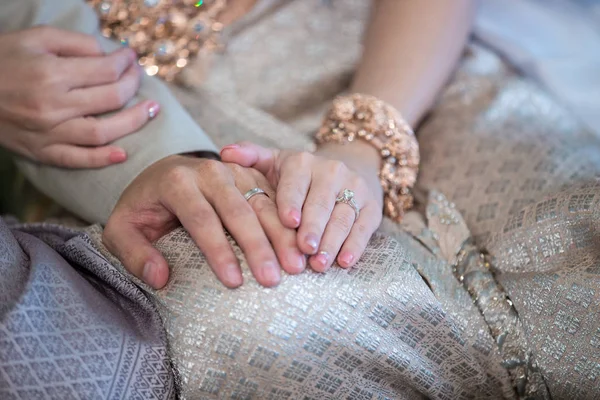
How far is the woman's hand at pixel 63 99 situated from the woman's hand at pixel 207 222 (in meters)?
0.09

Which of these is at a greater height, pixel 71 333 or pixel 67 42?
pixel 67 42

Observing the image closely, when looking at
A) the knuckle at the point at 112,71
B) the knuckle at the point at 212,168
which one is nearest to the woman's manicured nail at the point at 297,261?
the knuckle at the point at 212,168

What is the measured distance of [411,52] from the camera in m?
0.88

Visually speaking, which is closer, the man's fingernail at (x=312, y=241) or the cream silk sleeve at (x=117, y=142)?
the man's fingernail at (x=312, y=241)

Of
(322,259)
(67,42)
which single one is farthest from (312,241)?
(67,42)

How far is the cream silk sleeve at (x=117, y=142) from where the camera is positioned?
2.35 ft

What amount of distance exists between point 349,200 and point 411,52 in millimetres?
337

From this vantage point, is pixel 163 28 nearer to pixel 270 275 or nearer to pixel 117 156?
pixel 117 156

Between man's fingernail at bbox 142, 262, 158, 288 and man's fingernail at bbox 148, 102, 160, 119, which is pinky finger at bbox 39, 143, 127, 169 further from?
man's fingernail at bbox 142, 262, 158, 288

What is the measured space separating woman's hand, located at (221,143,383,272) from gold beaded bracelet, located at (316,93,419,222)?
58 millimetres

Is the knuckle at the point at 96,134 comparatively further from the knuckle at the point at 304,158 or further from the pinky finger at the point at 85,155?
the knuckle at the point at 304,158

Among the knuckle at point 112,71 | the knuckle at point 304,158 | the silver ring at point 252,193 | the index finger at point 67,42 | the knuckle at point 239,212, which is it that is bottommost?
the silver ring at point 252,193

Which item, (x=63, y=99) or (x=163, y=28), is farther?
(x=163, y=28)

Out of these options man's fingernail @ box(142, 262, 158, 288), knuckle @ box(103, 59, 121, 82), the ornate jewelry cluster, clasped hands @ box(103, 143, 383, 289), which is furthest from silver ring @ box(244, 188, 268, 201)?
the ornate jewelry cluster
